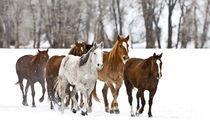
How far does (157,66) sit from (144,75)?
643 millimetres

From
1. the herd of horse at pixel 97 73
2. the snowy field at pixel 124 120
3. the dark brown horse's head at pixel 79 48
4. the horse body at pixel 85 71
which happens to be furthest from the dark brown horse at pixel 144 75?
the dark brown horse's head at pixel 79 48

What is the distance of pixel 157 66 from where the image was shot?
8.87m

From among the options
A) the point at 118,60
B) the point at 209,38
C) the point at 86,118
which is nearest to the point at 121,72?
the point at 118,60

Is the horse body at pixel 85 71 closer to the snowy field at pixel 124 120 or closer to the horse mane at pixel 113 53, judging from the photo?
the snowy field at pixel 124 120

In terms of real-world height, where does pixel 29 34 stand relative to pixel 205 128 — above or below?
above

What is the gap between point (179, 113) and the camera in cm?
1127

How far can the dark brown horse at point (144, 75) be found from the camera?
8.93 m

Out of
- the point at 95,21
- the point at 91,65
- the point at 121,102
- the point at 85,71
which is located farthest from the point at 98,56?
the point at 95,21

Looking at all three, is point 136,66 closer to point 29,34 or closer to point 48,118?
point 48,118

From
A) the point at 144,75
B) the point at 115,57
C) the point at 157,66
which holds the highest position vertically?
the point at 115,57

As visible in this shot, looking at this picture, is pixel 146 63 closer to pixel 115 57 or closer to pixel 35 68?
pixel 115 57

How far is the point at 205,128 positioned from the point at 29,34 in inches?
1588

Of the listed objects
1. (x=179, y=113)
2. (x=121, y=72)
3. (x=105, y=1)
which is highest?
(x=105, y=1)

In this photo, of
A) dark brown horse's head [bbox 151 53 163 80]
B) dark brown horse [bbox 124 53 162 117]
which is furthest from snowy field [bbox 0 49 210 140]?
dark brown horse's head [bbox 151 53 163 80]
